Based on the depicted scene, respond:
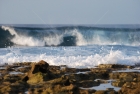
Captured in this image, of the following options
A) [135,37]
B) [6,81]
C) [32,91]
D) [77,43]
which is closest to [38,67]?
[6,81]

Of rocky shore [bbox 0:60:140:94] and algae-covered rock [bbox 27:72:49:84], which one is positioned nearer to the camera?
rocky shore [bbox 0:60:140:94]

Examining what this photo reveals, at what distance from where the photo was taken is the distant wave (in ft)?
112

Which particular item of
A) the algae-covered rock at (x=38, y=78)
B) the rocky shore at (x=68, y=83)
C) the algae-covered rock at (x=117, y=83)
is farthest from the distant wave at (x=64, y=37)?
the algae-covered rock at (x=117, y=83)

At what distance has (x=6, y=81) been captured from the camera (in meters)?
11.7

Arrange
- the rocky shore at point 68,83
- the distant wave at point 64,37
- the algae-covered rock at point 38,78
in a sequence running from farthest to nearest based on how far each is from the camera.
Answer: the distant wave at point 64,37 < the algae-covered rock at point 38,78 < the rocky shore at point 68,83

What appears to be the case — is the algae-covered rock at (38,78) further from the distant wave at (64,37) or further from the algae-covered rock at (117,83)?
the distant wave at (64,37)

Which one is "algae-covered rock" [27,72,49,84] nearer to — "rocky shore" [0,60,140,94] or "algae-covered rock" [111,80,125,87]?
"rocky shore" [0,60,140,94]

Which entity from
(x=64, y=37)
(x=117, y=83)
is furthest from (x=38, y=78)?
(x=64, y=37)

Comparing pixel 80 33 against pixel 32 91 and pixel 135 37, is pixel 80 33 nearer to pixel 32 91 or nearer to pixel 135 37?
pixel 135 37

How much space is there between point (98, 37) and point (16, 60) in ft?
66.6

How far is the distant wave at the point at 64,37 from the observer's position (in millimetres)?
34219

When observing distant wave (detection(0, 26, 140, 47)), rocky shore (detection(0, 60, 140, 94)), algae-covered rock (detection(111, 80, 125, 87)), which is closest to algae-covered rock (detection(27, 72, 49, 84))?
rocky shore (detection(0, 60, 140, 94))

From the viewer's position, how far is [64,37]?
3691cm

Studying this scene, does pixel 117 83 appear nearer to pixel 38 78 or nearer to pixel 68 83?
pixel 68 83
